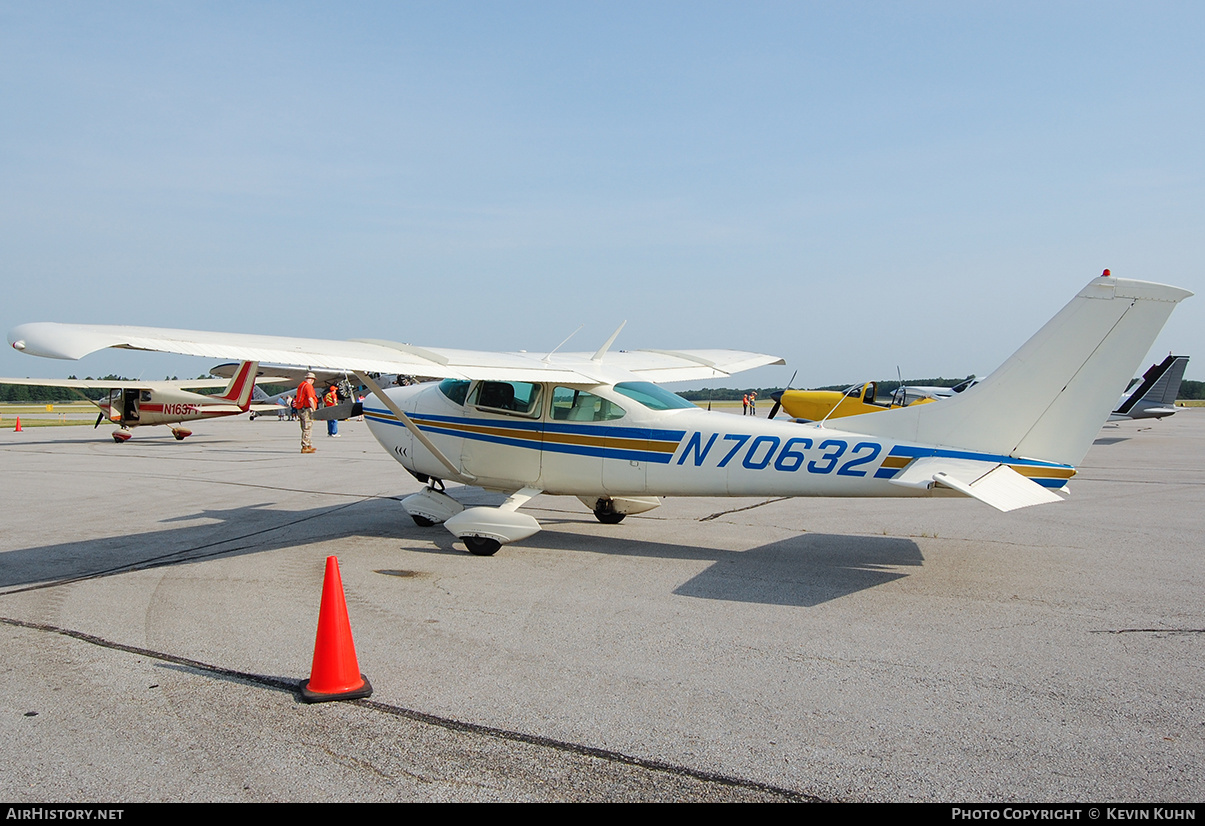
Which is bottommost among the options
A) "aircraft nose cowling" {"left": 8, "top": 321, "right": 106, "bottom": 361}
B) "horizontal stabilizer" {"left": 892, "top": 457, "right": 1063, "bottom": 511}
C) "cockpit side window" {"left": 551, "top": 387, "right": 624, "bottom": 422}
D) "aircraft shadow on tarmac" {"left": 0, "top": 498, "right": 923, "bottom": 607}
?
"aircraft shadow on tarmac" {"left": 0, "top": 498, "right": 923, "bottom": 607}

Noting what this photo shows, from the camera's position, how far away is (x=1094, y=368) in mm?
6062

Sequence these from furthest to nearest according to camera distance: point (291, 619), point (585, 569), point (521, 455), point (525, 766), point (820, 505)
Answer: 1. point (820, 505)
2. point (521, 455)
3. point (585, 569)
4. point (291, 619)
5. point (525, 766)

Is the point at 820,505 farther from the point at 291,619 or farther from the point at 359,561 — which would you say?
the point at 291,619

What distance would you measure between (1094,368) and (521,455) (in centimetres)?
526

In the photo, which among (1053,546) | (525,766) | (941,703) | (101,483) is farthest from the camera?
(101,483)

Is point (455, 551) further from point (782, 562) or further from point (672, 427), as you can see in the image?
point (782, 562)

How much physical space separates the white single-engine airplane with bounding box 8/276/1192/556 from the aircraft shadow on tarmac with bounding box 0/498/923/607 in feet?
1.88

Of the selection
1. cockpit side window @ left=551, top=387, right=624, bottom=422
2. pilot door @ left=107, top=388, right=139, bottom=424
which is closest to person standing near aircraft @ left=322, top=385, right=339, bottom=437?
pilot door @ left=107, top=388, right=139, bottom=424

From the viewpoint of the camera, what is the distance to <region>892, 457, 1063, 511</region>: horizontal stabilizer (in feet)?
18.5

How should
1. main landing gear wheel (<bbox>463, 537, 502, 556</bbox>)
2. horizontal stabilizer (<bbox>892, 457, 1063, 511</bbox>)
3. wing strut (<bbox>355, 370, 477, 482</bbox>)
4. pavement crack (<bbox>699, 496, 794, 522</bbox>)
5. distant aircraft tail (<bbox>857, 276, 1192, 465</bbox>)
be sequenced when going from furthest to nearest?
pavement crack (<bbox>699, 496, 794, 522</bbox>), wing strut (<bbox>355, 370, 477, 482</bbox>), main landing gear wheel (<bbox>463, 537, 502, 556</bbox>), distant aircraft tail (<bbox>857, 276, 1192, 465</bbox>), horizontal stabilizer (<bbox>892, 457, 1063, 511</bbox>)

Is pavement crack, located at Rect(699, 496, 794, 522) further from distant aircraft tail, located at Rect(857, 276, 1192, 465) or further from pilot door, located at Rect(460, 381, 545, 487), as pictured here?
distant aircraft tail, located at Rect(857, 276, 1192, 465)

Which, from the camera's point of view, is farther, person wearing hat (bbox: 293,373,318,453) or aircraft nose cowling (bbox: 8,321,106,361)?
person wearing hat (bbox: 293,373,318,453)

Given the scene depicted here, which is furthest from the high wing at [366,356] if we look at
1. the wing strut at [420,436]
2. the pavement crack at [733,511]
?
the pavement crack at [733,511]
